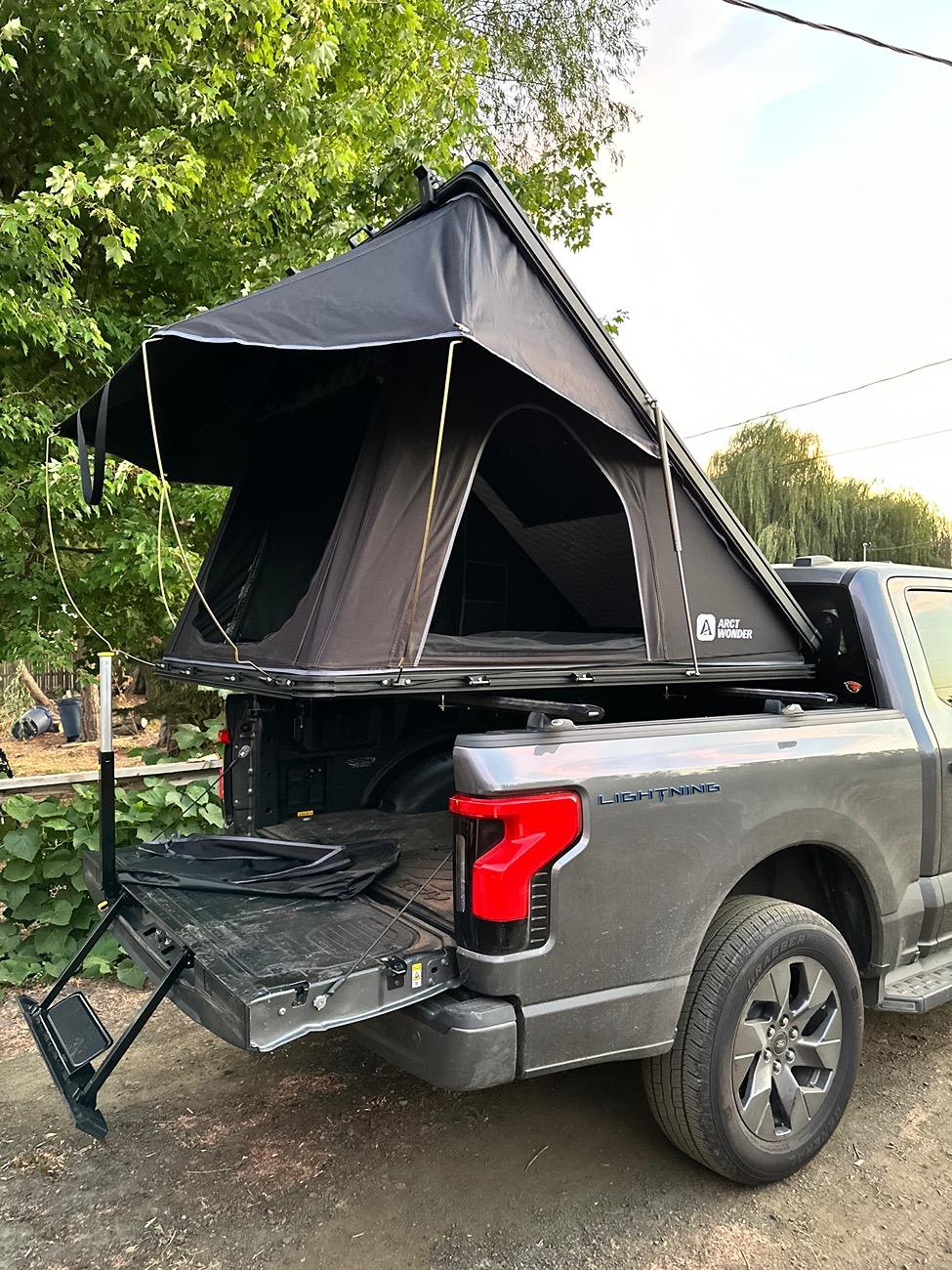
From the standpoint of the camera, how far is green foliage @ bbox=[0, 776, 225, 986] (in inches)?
185

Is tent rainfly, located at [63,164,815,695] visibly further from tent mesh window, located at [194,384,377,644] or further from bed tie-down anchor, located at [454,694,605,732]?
bed tie-down anchor, located at [454,694,605,732]

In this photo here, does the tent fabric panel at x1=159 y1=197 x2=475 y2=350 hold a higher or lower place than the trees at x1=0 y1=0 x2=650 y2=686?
lower

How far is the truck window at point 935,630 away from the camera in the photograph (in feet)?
12.7

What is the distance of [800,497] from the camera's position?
28625mm

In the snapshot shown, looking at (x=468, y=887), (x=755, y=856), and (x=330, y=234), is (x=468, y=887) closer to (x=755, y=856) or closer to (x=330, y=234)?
(x=755, y=856)

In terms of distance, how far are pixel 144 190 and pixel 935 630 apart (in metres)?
4.82

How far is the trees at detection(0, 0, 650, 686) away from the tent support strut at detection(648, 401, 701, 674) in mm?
2977

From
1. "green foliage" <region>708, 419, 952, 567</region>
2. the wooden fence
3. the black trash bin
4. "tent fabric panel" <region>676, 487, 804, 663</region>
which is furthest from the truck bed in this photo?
"green foliage" <region>708, 419, 952, 567</region>

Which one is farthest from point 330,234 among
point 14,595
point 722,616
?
point 722,616

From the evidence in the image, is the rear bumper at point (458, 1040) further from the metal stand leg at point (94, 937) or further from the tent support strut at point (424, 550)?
the metal stand leg at point (94, 937)

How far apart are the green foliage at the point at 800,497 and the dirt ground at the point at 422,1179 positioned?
2638 cm

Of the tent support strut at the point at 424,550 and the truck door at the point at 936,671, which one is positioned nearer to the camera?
the tent support strut at the point at 424,550

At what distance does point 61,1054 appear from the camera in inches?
112

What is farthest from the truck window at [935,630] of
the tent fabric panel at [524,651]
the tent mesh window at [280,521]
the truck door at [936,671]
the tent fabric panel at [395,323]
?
the tent mesh window at [280,521]
